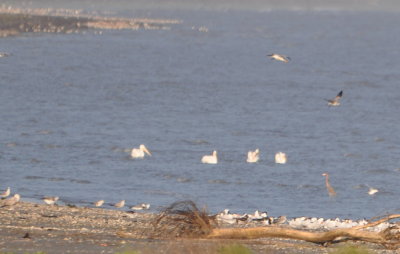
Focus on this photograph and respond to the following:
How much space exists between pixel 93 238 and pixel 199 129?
23.0 meters

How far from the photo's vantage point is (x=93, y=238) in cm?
1697

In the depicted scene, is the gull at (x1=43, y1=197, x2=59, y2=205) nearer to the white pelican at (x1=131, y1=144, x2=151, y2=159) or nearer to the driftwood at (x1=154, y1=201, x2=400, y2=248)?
the driftwood at (x1=154, y1=201, x2=400, y2=248)

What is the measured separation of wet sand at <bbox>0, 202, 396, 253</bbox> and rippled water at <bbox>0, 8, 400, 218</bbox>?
9.03ft

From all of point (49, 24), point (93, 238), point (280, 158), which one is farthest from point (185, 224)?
point (49, 24)

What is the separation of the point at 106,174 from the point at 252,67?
49.7 m

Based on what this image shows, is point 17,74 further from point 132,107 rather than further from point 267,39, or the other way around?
point 267,39

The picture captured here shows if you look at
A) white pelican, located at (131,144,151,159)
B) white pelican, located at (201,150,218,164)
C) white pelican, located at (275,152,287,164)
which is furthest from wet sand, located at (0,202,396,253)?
white pelican, located at (275,152,287,164)

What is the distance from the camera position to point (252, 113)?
152ft

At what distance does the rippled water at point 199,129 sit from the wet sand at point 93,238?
2751 mm

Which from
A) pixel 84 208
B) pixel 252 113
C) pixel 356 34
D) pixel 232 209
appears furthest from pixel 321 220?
pixel 356 34

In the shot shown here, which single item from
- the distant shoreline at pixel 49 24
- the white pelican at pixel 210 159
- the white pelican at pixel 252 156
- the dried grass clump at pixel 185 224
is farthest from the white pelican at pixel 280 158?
the distant shoreline at pixel 49 24

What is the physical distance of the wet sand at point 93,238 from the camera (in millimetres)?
15862

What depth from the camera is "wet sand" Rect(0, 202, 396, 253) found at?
15862 mm

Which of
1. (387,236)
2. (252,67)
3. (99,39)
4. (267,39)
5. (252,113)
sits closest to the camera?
(387,236)
